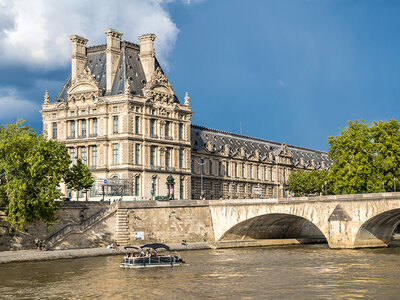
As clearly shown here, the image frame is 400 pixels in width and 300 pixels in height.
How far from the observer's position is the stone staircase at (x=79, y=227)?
88.8 m

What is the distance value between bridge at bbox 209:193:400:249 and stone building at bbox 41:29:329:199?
17781 mm

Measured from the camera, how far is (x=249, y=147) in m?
A: 162

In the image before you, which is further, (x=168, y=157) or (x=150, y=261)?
(x=168, y=157)

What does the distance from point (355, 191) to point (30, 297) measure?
6812 cm

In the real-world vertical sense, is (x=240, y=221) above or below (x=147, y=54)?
below

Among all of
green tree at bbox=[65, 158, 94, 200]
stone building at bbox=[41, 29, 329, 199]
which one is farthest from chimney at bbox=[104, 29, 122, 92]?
green tree at bbox=[65, 158, 94, 200]

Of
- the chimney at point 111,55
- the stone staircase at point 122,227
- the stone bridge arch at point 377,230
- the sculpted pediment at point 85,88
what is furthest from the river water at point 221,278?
the chimney at point 111,55

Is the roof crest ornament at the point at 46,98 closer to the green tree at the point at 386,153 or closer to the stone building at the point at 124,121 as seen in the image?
the stone building at the point at 124,121

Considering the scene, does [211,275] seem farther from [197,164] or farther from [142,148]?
[197,164]

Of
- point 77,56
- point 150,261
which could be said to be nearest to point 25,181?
point 150,261

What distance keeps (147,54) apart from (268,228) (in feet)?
138

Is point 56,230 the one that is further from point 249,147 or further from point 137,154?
point 249,147

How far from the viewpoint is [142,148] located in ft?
390

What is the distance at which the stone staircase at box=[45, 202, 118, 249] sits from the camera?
291 ft
